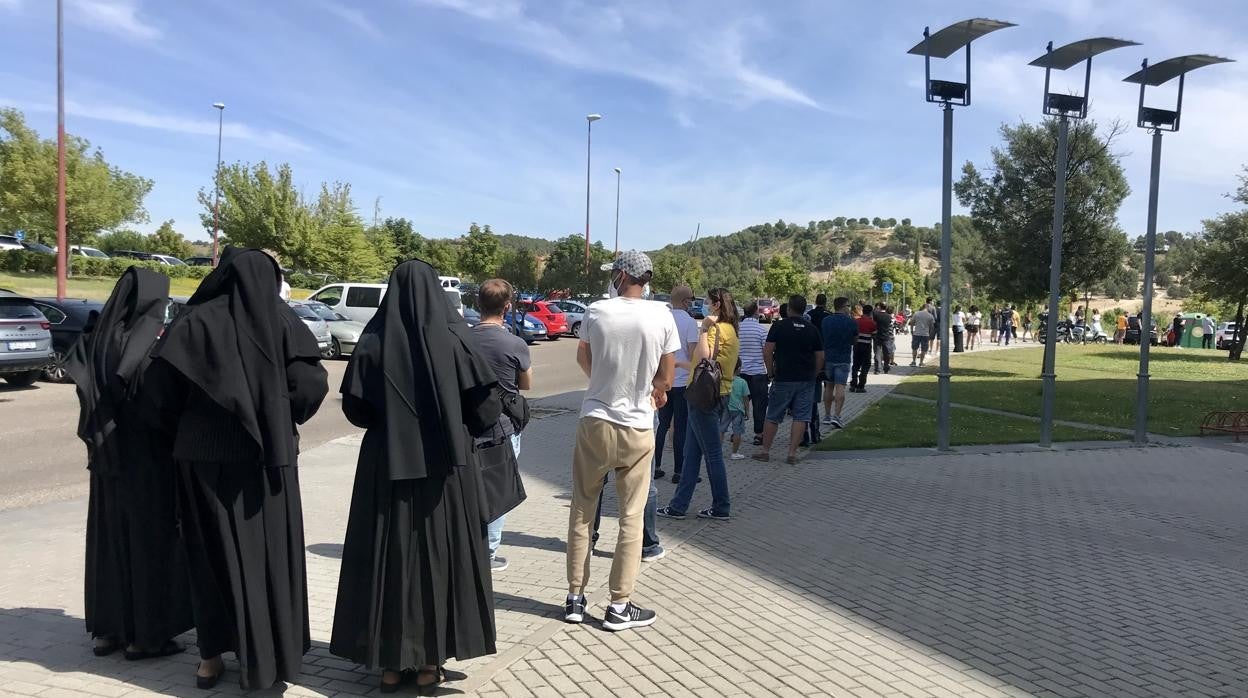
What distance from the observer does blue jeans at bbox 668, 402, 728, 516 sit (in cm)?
667

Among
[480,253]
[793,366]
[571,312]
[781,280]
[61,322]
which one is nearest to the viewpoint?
[793,366]

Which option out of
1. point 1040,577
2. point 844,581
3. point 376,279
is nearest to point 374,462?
point 844,581

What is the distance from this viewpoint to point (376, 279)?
150ft

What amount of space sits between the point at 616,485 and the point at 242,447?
6.22 ft

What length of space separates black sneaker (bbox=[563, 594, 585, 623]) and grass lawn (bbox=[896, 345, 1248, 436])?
12118mm

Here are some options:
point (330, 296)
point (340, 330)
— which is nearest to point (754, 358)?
point (340, 330)

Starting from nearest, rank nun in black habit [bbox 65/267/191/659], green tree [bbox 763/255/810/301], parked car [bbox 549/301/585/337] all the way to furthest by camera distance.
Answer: nun in black habit [bbox 65/267/191/659], parked car [bbox 549/301/585/337], green tree [bbox 763/255/810/301]

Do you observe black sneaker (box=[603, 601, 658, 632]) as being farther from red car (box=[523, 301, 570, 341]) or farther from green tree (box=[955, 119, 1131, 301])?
red car (box=[523, 301, 570, 341])

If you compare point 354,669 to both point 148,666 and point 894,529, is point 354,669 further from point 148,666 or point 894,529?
point 894,529

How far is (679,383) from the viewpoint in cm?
761

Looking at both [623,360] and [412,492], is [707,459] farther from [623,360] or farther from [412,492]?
[412,492]

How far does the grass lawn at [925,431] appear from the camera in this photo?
11633 mm

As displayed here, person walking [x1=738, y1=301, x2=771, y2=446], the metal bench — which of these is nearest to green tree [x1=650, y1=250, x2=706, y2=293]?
the metal bench

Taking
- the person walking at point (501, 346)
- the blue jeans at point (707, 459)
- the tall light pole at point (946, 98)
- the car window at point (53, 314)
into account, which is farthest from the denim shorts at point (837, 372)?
the car window at point (53, 314)
